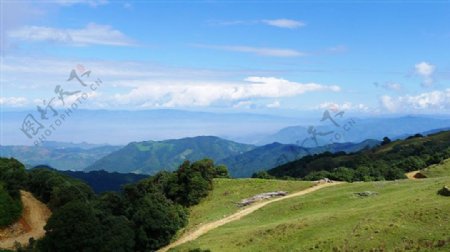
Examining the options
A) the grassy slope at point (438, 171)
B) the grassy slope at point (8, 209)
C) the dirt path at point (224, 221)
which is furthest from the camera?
the grassy slope at point (438, 171)

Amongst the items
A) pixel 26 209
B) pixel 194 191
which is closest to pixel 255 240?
pixel 194 191

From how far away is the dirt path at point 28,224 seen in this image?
251ft

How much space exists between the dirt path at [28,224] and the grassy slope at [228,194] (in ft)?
96.6

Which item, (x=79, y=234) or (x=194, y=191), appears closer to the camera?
(x=79, y=234)

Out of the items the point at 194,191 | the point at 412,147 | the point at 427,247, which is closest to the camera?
the point at 427,247

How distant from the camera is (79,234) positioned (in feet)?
167

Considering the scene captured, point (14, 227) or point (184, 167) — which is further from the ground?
point (184, 167)

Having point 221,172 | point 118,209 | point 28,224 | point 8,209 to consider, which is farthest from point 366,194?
point 8,209

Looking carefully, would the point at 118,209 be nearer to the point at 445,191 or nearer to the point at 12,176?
the point at 12,176

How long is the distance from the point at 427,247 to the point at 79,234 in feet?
119

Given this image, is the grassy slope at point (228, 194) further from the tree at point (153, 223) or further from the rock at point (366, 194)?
the rock at point (366, 194)

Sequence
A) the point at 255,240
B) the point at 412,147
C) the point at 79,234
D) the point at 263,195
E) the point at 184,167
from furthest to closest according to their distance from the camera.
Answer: the point at 412,147 < the point at 184,167 < the point at 263,195 < the point at 79,234 < the point at 255,240

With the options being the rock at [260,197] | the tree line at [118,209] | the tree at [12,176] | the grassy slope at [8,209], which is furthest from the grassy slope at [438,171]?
the tree at [12,176]

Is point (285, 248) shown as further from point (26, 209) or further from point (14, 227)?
point (26, 209)
